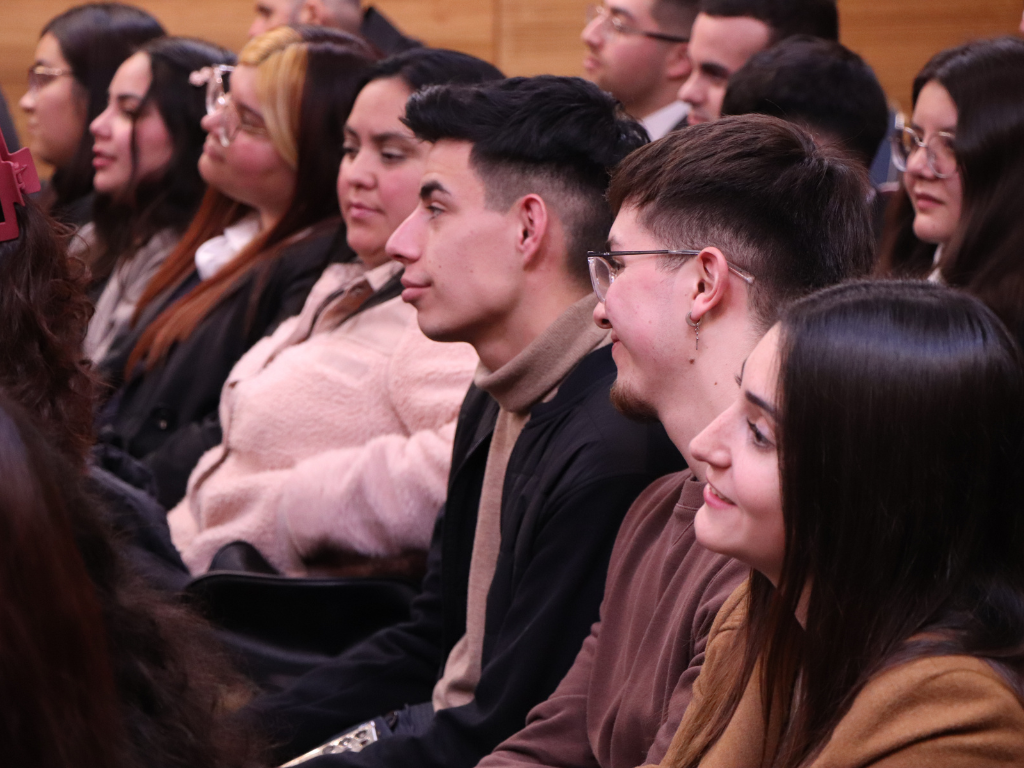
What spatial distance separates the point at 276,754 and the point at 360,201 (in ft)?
3.51

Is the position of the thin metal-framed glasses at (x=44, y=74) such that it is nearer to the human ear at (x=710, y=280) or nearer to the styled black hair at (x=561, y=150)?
the styled black hair at (x=561, y=150)

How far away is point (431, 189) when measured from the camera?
5.97 ft

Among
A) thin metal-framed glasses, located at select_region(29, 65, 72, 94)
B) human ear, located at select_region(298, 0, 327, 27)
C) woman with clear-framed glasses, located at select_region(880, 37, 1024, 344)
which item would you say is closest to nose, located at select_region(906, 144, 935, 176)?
woman with clear-framed glasses, located at select_region(880, 37, 1024, 344)

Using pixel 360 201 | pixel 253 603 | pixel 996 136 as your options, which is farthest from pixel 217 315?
pixel 996 136

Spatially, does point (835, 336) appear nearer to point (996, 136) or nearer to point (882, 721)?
point (882, 721)

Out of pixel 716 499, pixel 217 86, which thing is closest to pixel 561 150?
pixel 716 499

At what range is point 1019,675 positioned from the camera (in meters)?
0.89

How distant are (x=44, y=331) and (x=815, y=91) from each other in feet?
5.32

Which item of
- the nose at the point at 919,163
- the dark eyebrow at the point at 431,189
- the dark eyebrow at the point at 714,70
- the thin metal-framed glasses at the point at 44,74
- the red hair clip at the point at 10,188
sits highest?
the red hair clip at the point at 10,188

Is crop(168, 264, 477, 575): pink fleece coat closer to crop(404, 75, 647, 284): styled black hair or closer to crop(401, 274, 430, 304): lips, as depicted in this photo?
crop(401, 274, 430, 304): lips

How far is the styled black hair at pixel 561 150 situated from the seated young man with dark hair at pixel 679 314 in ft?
0.99

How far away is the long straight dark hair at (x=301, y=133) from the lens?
2.81 m

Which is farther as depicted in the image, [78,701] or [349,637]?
[349,637]

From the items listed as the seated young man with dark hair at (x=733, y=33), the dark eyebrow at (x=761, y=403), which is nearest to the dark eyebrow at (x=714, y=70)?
the seated young man with dark hair at (x=733, y=33)
